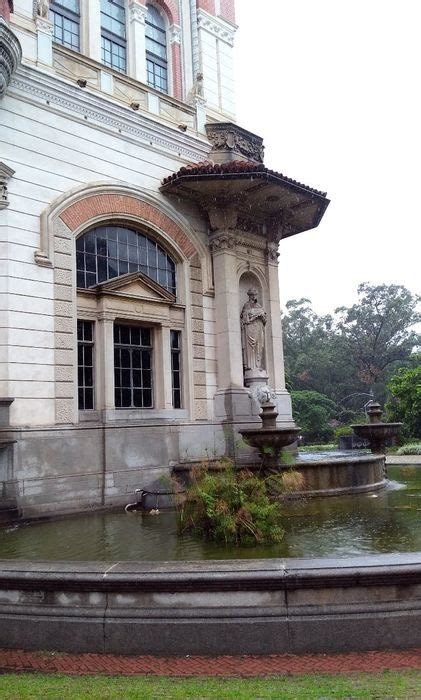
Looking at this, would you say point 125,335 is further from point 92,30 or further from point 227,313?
point 92,30

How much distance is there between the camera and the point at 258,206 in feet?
56.9

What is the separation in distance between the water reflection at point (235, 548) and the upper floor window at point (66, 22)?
1195cm

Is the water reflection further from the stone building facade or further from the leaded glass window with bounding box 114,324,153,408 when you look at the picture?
the leaded glass window with bounding box 114,324,153,408

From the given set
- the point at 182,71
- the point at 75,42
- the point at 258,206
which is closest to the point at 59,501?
the point at 258,206

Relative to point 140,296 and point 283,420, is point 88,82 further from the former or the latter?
point 283,420

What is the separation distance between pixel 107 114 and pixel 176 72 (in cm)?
420

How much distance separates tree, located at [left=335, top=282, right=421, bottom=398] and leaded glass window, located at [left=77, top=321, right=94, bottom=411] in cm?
5265

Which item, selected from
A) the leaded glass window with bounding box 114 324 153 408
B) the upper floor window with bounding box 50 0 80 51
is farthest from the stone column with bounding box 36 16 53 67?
the leaded glass window with bounding box 114 324 153 408

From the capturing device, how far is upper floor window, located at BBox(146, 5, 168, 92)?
17469 millimetres

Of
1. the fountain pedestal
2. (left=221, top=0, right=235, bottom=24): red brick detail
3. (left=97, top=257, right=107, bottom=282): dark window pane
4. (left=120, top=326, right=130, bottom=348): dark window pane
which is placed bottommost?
the fountain pedestal

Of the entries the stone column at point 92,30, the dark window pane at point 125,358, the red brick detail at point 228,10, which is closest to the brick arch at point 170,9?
the red brick detail at point 228,10

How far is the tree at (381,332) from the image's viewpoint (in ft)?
207

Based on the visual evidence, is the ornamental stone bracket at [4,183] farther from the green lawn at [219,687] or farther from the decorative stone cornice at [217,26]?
the green lawn at [219,687]

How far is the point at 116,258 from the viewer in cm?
1498
